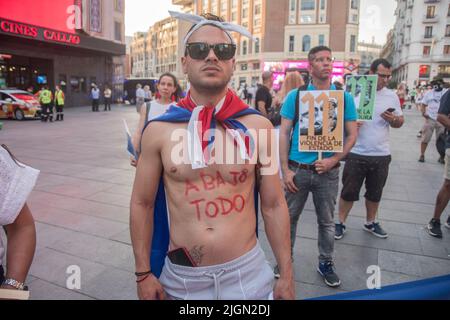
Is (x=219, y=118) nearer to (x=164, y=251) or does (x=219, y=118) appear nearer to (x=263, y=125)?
(x=263, y=125)

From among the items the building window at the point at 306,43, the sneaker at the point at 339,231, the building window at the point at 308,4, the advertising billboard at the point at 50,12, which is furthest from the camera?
the building window at the point at 306,43

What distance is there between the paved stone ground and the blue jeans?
0.39 m

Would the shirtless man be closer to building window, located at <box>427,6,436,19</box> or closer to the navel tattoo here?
the navel tattoo

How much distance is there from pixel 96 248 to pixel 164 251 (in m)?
2.44

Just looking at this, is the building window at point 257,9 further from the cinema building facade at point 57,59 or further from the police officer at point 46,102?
the police officer at point 46,102

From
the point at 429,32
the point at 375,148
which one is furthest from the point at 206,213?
the point at 429,32

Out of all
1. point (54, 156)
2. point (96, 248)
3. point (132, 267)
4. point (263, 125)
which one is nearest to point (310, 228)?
point (132, 267)

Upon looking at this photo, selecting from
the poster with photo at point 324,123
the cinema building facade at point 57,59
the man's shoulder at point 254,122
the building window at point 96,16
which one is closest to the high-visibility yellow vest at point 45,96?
the cinema building facade at point 57,59

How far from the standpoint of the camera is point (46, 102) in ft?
56.3

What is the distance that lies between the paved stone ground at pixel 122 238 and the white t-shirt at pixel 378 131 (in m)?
1.12

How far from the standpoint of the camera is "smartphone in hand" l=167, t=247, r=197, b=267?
167cm

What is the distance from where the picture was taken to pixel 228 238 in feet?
5.48

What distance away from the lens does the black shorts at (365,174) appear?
4.04m

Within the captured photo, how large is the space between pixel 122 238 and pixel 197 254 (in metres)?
2.78
